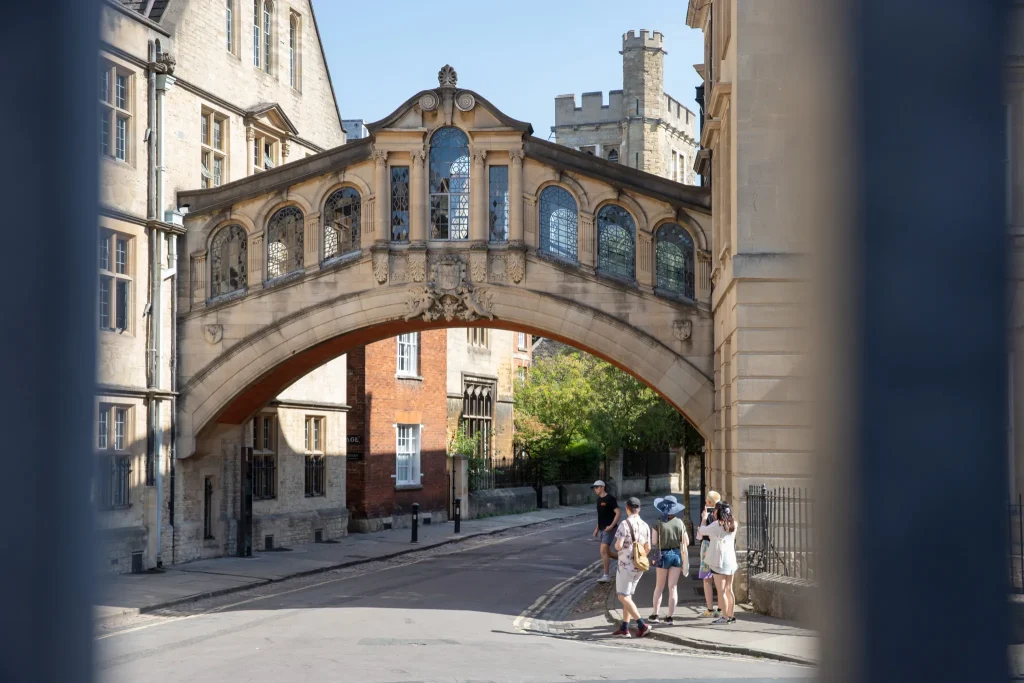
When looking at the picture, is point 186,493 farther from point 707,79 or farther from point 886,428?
point 886,428

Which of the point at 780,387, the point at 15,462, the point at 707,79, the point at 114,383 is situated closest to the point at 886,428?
the point at 15,462

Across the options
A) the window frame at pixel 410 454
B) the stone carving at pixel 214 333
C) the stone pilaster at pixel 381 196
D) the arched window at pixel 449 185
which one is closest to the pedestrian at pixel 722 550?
the arched window at pixel 449 185

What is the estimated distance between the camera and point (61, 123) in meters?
1.65

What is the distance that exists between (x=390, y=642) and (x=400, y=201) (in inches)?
450

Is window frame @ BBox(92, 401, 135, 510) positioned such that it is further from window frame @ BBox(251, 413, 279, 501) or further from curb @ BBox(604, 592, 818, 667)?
curb @ BBox(604, 592, 818, 667)

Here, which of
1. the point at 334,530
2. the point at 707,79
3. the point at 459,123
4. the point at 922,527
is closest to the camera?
the point at 922,527

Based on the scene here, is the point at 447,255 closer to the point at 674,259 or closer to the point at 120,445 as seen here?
the point at 674,259

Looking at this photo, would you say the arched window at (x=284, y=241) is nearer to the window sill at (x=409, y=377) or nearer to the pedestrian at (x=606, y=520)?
the pedestrian at (x=606, y=520)

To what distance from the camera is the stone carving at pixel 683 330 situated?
2238 centimetres

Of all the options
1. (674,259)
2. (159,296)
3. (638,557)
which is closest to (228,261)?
(159,296)

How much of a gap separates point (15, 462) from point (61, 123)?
475 millimetres

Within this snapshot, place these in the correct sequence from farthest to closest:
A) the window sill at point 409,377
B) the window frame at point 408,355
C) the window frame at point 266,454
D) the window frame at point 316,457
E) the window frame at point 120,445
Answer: the window frame at point 408,355, the window sill at point 409,377, the window frame at point 316,457, the window frame at point 266,454, the window frame at point 120,445

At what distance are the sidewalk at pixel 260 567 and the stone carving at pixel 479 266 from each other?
21.5 feet

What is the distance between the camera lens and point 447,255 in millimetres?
23188
